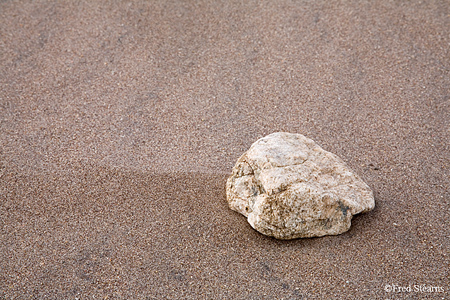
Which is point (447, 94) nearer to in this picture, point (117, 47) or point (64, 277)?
point (117, 47)

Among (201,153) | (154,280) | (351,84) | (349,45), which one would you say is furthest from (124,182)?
(349,45)

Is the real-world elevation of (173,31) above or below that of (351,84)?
above

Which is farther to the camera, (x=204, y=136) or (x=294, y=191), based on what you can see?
(x=204, y=136)

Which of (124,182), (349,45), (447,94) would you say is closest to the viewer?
(124,182)
